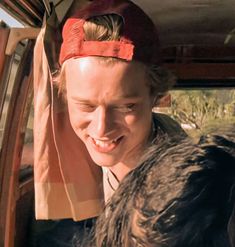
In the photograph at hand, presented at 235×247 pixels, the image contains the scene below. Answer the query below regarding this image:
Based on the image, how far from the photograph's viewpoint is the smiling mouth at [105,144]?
2.25 meters

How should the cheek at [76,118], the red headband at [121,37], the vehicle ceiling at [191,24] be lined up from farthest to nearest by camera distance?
1. the vehicle ceiling at [191,24]
2. the cheek at [76,118]
3. the red headband at [121,37]

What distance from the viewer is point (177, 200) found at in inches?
87.4

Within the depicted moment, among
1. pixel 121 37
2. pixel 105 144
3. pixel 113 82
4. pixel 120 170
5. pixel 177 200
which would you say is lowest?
pixel 177 200

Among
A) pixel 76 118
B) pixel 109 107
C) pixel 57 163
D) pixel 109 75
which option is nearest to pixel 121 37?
pixel 109 75

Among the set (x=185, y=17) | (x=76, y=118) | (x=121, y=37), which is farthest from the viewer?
(x=185, y=17)

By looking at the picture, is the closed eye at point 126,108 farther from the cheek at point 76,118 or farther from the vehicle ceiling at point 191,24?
the vehicle ceiling at point 191,24

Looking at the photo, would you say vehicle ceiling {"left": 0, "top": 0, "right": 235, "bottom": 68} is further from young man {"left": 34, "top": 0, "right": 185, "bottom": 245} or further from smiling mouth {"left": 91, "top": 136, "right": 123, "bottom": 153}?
smiling mouth {"left": 91, "top": 136, "right": 123, "bottom": 153}

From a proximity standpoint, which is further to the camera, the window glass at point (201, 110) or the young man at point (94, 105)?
A: the window glass at point (201, 110)

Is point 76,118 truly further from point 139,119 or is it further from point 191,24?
point 191,24

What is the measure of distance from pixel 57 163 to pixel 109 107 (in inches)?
15.1

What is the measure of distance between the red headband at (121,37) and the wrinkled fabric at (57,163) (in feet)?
0.48

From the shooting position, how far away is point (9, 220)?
2.52 m

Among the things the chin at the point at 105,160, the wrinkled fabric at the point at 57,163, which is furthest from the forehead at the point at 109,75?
the chin at the point at 105,160

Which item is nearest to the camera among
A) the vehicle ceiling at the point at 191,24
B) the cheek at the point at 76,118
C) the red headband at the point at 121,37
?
the red headband at the point at 121,37
